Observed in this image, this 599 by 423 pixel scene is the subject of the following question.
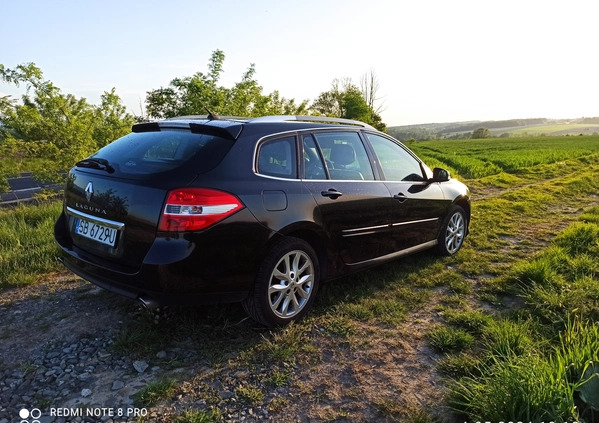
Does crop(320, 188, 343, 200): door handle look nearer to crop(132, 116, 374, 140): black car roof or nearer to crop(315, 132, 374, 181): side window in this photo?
crop(315, 132, 374, 181): side window

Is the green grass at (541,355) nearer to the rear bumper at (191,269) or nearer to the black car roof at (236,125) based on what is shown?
the rear bumper at (191,269)

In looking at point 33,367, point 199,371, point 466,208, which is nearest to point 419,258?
point 466,208

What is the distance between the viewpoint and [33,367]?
2.71m

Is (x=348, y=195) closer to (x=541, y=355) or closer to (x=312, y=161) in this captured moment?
(x=312, y=161)

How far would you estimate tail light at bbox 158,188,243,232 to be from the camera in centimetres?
264

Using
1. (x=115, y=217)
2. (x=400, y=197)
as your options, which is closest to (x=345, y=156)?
(x=400, y=197)

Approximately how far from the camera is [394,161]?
4.48m

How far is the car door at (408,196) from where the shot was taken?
4254 millimetres

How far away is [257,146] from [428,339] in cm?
198

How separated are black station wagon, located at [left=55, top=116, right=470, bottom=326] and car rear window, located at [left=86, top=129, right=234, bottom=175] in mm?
10

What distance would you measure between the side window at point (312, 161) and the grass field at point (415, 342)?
118 centimetres

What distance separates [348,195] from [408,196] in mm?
1022

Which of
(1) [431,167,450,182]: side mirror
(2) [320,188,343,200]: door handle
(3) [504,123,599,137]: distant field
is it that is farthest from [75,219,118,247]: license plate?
(3) [504,123,599,137]: distant field

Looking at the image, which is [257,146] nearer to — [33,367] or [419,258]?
[33,367]
